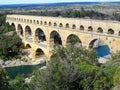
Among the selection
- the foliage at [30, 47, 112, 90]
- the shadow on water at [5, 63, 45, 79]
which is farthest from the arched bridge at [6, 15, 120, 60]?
the foliage at [30, 47, 112, 90]

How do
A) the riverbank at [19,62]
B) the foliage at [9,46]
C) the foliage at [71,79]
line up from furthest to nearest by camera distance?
1. the foliage at [9,46]
2. the riverbank at [19,62]
3. the foliage at [71,79]

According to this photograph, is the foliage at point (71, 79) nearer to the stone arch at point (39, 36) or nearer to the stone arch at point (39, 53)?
the stone arch at point (39, 53)

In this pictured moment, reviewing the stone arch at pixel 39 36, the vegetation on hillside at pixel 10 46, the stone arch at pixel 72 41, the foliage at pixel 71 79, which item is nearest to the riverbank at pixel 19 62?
the vegetation on hillside at pixel 10 46

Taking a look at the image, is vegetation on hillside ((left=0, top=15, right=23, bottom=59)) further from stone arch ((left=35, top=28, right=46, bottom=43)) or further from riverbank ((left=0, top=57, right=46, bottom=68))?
stone arch ((left=35, top=28, right=46, bottom=43))

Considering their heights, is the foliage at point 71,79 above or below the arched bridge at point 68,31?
above

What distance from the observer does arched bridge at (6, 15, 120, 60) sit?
3136 centimetres

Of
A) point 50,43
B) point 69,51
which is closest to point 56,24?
point 50,43

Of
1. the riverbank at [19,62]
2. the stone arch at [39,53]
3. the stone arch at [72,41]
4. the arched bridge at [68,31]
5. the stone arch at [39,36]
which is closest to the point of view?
the arched bridge at [68,31]

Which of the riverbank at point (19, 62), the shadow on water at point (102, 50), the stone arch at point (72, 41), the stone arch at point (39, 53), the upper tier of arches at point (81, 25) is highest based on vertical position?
the upper tier of arches at point (81, 25)

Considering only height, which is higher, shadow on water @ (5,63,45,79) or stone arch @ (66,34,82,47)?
stone arch @ (66,34,82,47)

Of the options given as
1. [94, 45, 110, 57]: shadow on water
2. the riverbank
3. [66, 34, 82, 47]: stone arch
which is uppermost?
[66, 34, 82, 47]: stone arch

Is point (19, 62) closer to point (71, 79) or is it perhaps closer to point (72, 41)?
point (72, 41)

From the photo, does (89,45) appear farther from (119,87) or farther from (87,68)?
(119,87)

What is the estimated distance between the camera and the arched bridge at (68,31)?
3136 cm
